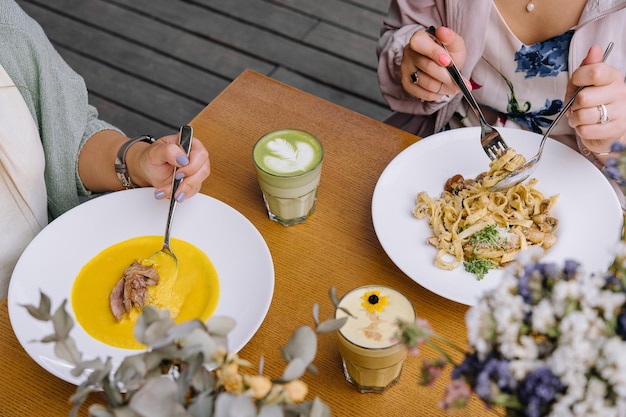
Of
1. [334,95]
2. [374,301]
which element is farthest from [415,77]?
[334,95]

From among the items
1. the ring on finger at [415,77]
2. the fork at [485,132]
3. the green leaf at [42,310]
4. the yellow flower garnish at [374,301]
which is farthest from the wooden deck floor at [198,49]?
the green leaf at [42,310]

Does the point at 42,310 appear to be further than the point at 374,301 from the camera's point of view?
No

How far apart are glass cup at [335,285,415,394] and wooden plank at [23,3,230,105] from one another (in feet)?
7.04

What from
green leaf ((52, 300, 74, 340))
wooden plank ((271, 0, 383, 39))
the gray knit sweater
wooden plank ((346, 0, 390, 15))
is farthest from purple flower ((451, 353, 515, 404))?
wooden plank ((346, 0, 390, 15))

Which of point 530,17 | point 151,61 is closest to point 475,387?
point 530,17

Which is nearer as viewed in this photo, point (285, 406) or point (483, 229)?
point (285, 406)

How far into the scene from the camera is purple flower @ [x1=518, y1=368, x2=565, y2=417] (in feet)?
1.65

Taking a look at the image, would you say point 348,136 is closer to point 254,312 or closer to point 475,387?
point 254,312

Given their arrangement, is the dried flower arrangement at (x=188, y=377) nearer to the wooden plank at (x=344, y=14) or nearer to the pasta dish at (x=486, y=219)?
the pasta dish at (x=486, y=219)

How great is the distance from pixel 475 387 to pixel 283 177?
2.30 ft

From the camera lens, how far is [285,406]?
1.98 ft

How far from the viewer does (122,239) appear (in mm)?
1233

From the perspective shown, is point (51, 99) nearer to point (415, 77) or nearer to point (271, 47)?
point (415, 77)

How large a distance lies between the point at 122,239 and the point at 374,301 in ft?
1.73
